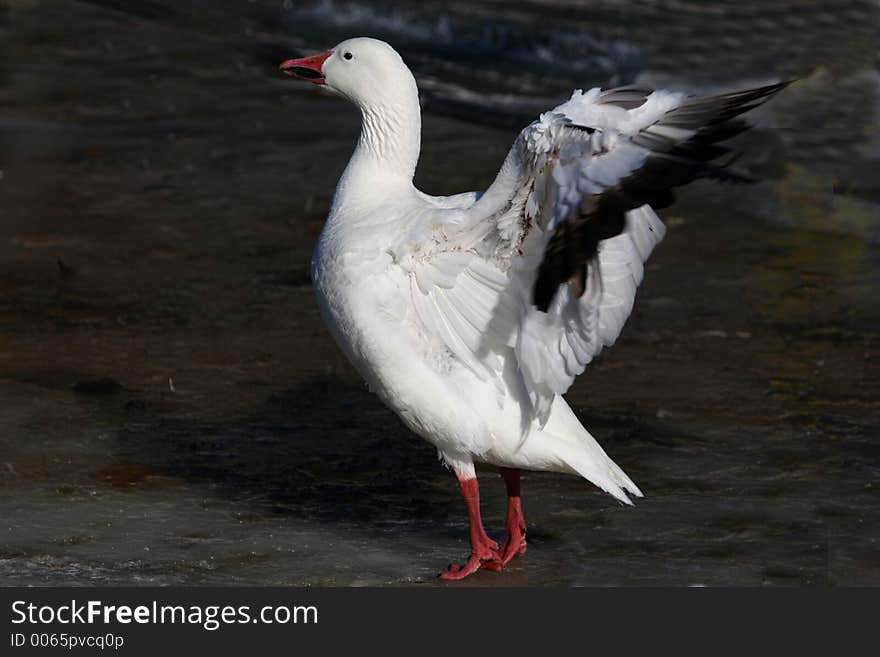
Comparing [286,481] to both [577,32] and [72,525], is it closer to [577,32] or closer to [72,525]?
[72,525]

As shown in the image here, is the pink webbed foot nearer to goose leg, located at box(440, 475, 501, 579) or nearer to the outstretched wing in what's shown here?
goose leg, located at box(440, 475, 501, 579)

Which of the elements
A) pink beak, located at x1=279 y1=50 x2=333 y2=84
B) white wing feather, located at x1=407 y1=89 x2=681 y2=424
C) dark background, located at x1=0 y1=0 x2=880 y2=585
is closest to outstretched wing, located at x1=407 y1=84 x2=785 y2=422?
white wing feather, located at x1=407 y1=89 x2=681 y2=424

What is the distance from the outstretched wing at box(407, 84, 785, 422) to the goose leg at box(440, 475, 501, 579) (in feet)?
1.35

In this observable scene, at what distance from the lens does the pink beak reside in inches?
264

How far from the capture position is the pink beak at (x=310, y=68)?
6.70 meters

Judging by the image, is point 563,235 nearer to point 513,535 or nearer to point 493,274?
point 493,274

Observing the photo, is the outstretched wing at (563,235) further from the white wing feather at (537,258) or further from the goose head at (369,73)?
the goose head at (369,73)

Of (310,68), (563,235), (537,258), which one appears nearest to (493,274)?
(537,258)

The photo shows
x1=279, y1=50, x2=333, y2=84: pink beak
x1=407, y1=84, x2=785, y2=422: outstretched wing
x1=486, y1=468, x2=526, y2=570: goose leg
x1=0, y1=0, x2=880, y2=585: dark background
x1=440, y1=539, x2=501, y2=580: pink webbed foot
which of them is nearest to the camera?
x1=407, y1=84, x2=785, y2=422: outstretched wing

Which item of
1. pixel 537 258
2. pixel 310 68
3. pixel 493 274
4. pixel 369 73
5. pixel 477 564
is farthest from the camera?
pixel 310 68

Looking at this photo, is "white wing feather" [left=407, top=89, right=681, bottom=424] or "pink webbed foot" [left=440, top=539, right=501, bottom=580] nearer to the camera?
"white wing feather" [left=407, top=89, right=681, bottom=424]

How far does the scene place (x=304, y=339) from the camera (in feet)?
29.6

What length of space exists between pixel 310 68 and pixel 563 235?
207 cm

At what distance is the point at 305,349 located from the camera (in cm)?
888
